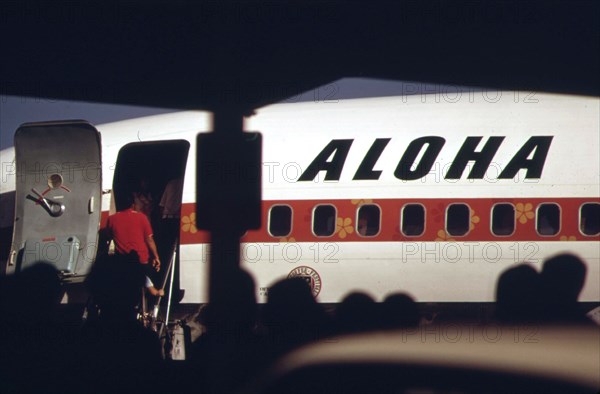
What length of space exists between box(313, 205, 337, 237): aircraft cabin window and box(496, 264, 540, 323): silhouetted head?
2353mm

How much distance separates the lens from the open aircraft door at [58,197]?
32.5 feet

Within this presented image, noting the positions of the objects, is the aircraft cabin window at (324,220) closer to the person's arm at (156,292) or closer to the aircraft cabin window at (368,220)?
the aircraft cabin window at (368,220)

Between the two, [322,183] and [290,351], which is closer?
[290,351]

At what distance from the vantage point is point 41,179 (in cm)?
1030

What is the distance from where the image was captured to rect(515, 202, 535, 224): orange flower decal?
8.79 m

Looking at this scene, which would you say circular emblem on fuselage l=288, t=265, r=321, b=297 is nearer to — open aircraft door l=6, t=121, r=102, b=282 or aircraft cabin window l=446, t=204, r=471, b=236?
aircraft cabin window l=446, t=204, r=471, b=236

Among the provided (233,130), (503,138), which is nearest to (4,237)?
(233,130)

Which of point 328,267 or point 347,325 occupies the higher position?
point 328,267

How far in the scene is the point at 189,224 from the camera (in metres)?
9.84

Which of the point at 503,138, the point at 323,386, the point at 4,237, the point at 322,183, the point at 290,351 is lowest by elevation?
the point at 290,351

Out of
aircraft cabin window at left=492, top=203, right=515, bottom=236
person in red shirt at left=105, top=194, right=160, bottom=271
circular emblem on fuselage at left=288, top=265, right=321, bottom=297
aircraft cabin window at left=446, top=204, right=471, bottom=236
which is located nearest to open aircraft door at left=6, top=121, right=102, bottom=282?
person in red shirt at left=105, top=194, right=160, bottom=271

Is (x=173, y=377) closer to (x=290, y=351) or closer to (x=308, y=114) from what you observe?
(x=290, y=351)

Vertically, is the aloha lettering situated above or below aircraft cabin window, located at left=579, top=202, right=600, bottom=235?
above

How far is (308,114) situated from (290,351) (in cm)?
343
